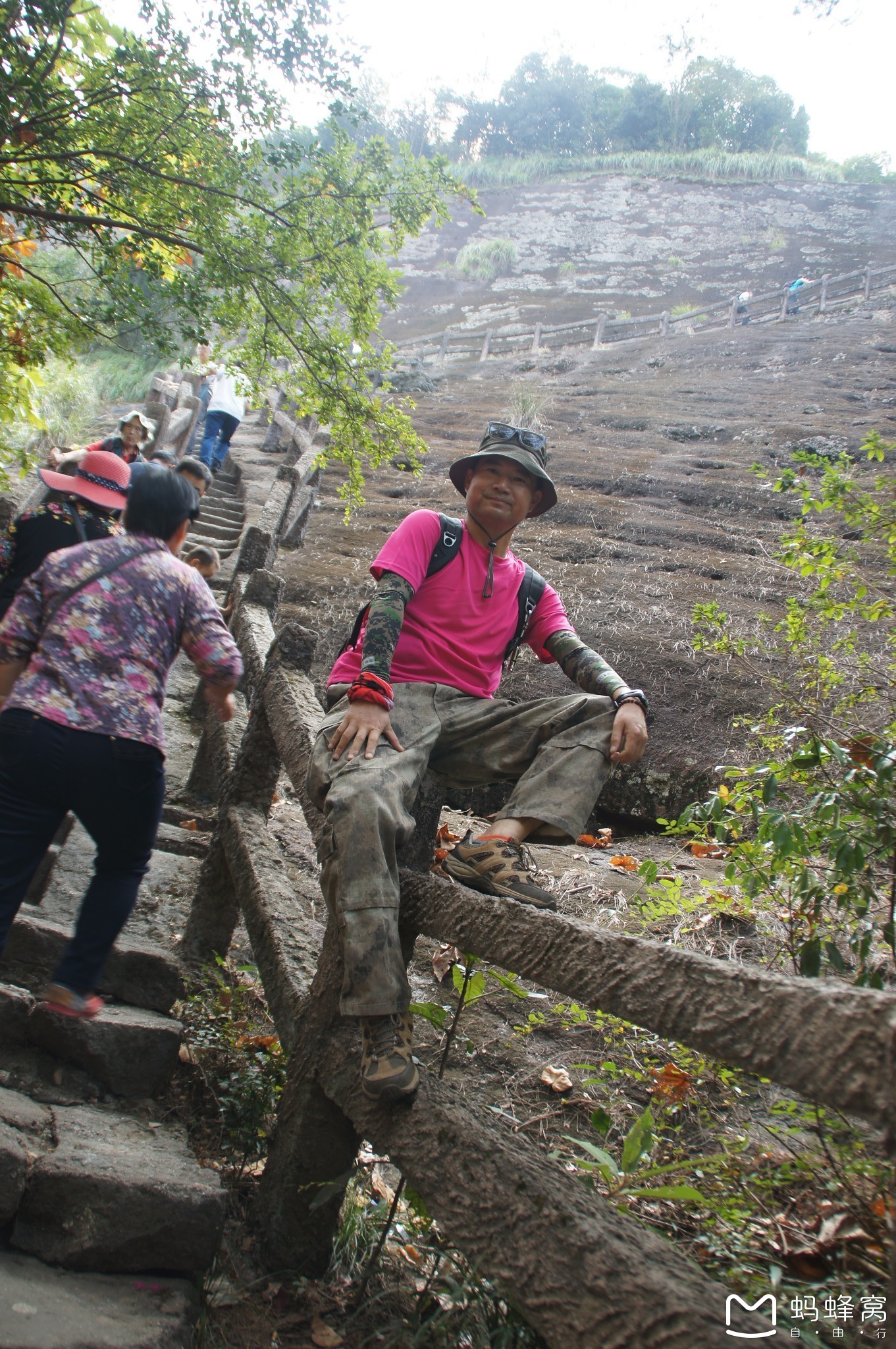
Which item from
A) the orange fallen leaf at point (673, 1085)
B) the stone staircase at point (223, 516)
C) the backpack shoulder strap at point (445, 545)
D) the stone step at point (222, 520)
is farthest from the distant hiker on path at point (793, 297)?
the orange fallen leaf at point (673, 1085)

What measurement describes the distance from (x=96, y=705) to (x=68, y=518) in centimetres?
171

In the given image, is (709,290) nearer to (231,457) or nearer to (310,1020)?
(231,457)

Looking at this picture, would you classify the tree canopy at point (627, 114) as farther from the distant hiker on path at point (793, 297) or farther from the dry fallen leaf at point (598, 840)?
the dry fallen leaf at point (598, 840)

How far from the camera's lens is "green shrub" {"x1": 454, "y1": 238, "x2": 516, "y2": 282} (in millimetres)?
41062

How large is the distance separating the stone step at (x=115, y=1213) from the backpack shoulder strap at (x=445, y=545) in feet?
5.86

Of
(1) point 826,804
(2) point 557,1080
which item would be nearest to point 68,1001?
(2) point 557,1080

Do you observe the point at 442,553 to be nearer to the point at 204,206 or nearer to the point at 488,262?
the point at 204,206

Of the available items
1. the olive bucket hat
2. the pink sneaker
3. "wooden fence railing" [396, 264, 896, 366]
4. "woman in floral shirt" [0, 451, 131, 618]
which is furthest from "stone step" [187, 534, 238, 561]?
"wooden fence railing" [396, 264, 896, 366]

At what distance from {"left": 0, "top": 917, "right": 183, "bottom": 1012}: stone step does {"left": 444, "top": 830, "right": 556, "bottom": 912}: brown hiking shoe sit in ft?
4.53

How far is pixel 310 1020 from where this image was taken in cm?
226

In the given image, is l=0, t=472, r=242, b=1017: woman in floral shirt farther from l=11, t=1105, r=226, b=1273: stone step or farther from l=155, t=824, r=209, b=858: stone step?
l=155, t=824, r=209, b=858: stone step

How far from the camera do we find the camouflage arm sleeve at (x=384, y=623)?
2369 millimetres

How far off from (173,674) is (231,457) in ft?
26.2

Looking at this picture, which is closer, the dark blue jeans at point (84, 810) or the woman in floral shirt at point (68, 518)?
the dark blue jeans at point (84, 810)
